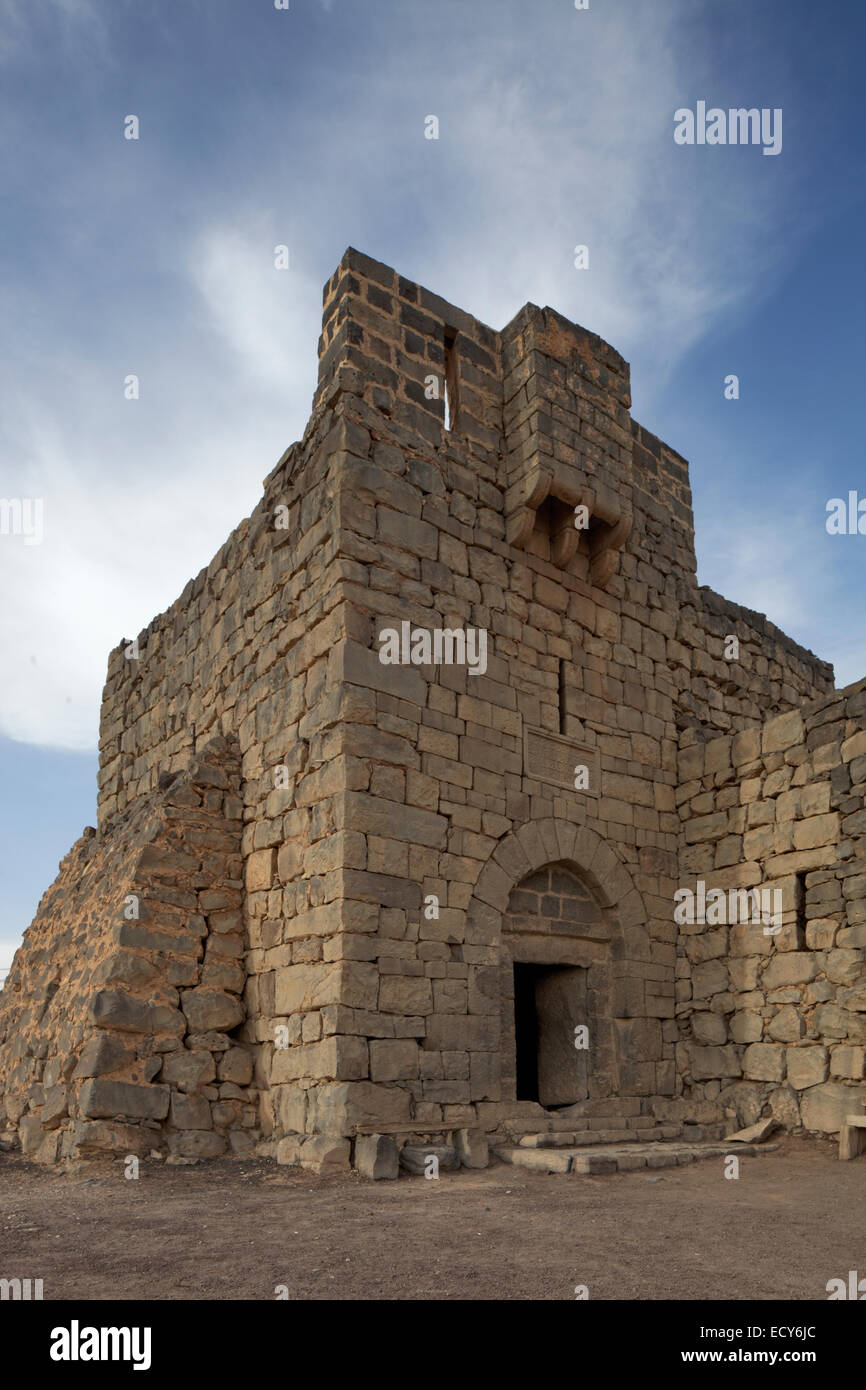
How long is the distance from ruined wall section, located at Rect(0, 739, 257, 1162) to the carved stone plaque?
260 centimetres

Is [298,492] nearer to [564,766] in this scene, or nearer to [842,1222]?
[564,766]

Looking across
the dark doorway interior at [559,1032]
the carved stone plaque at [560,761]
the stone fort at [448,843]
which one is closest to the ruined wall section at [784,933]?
the stone fort at [448,843]

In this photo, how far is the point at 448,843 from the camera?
7871 mm

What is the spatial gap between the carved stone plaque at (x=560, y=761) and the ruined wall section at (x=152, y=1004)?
8.54 ft

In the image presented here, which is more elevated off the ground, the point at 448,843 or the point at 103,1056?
the point at 448,843

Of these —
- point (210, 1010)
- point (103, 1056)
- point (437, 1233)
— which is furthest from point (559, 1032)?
point (437, 1233)

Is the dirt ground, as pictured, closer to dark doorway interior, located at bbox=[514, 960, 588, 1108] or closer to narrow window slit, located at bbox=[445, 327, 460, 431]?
dark doorway interior, located at bbox=[514, 960, 588, 1108]

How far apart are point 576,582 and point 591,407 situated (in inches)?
65.7

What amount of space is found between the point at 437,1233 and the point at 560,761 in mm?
4707

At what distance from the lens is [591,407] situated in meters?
9.72

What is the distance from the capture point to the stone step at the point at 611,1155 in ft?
22.0

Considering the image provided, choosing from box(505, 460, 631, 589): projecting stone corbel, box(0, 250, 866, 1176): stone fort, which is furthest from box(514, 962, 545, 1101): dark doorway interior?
box(505, 460, 631, 589): projecting stone corbel

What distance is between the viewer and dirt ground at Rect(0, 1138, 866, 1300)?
12.7 feet

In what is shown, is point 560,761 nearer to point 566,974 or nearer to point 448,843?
point 448,843
